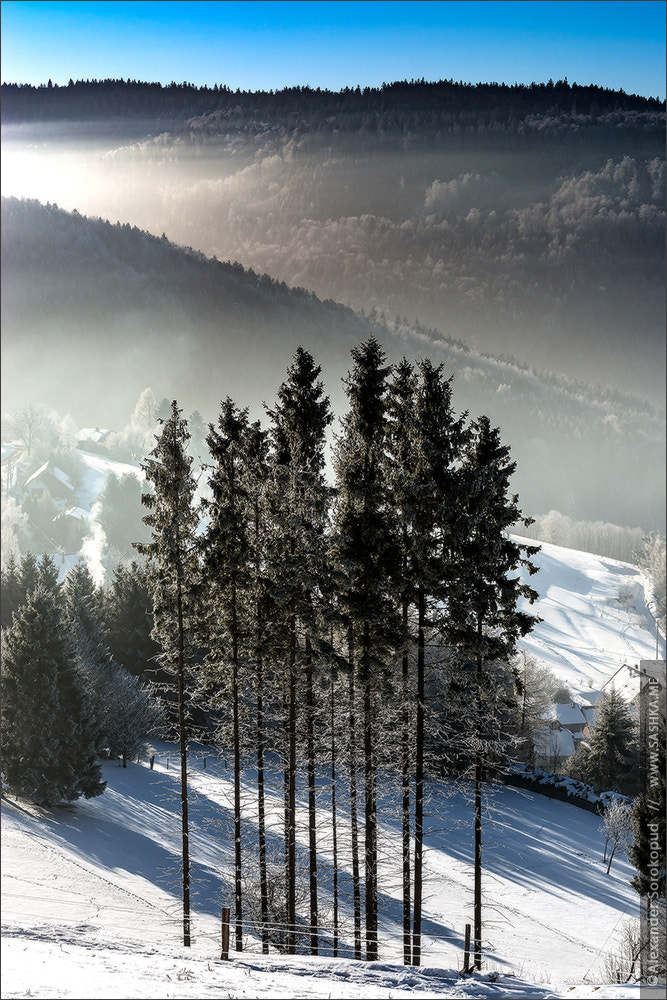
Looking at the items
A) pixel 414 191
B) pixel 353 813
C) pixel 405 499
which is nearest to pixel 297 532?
pixel 405 499

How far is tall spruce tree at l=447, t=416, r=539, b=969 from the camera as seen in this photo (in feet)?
48.8

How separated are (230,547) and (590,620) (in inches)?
3250

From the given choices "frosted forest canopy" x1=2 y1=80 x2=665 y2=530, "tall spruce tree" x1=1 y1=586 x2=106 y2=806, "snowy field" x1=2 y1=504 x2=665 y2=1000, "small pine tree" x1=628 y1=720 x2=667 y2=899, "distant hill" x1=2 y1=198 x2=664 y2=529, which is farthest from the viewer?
"distant hill" x1=2 y1=198 x2=664 y2=529

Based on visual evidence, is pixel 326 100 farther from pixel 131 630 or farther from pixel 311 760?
pixel 131 630

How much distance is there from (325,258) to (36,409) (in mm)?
37422

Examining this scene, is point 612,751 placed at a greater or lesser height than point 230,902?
greater

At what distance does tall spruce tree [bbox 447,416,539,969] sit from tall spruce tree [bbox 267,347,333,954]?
9.53 feet

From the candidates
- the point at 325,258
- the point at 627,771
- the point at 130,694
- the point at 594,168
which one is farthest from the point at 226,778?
the point at 594,168

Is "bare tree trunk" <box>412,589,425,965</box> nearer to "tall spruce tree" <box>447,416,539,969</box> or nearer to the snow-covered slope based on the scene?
"tall spruce tree" <box>447,416,539,969</box>

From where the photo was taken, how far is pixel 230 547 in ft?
51.9

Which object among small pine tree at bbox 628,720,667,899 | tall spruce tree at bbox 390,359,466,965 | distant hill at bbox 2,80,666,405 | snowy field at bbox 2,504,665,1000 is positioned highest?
distant hill at bbox 2,80,666,405

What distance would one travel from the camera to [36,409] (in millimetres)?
73688

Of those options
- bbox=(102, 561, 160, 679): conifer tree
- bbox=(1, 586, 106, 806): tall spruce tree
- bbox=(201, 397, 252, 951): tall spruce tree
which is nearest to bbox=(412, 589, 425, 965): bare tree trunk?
bbox=(201, 397, 252, 951): tall spruce tree

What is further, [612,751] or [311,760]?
[612,751]
